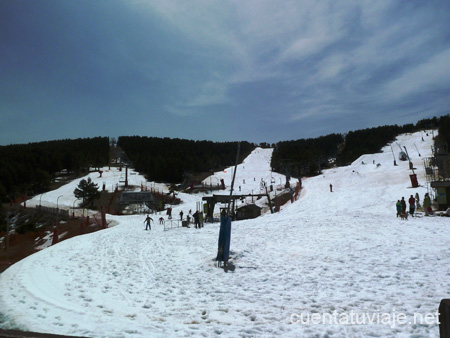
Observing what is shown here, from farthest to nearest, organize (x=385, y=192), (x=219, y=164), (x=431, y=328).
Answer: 1. (x=219, y=164)
2. (x=385, y=192)
3. (x=431, y=328)

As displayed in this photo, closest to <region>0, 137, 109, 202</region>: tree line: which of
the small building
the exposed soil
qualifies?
the exposed soil

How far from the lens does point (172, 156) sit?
115 metres

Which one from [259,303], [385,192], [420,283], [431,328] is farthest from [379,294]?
[385,192]

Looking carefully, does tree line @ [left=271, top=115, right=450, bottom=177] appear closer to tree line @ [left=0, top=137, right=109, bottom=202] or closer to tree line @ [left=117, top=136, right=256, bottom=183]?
tree line @ [left=117, top=136, right=256, bottom=183]

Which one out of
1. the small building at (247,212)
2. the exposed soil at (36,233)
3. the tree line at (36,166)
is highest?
the tree line at (36,166)

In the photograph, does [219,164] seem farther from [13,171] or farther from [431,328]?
[431,328]

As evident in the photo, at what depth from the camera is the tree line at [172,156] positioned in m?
98.3

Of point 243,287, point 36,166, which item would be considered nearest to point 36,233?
point 243,287

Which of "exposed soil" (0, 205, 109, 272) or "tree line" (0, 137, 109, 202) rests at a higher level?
"tree line" (0, 137, 109, 202)

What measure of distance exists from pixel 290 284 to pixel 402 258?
4510 millimetres

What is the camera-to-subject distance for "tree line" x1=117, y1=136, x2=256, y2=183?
323 ft

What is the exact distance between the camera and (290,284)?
28.6ft

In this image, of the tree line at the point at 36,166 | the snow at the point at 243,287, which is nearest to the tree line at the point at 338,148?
the snow at the point at 243,287

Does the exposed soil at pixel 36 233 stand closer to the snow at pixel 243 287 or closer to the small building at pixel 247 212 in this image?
the small building at pixel 247 212
